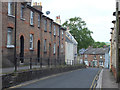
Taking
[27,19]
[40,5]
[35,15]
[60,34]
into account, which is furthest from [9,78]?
[60,34]

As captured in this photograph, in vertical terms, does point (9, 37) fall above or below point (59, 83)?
above

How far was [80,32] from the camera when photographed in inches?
2675

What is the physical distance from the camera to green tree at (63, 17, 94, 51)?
223 ft

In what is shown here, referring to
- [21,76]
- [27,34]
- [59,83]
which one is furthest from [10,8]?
[59,83]

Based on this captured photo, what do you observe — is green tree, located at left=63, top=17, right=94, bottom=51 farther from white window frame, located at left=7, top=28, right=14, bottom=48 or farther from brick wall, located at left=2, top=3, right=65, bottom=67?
white window frame, located at left=7, top=28, right=14, bottom=48

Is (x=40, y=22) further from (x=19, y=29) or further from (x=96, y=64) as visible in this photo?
(x=96, y=64)

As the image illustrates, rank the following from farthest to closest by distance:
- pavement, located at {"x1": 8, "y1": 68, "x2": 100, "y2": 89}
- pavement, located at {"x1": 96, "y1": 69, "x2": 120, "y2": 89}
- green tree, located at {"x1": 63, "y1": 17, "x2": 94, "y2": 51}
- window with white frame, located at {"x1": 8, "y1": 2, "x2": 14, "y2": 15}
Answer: green tree, located at {"x1": 63, "y1": 17, "x2": 94, "y2": 51} → window with white frame, located at {"x1": 8, "y1": 2, "x2": 14, "y2": 15} → pavement, located at {"x1": 96, "y1": 69, "x2": 120, "y2": 89} → pavement, located at {"x1": 8, "y1": 68, "x2": 100, "y2": 89}

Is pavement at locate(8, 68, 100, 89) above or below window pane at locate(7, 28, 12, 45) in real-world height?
below

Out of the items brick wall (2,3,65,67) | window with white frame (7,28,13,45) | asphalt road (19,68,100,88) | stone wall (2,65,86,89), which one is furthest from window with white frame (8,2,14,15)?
asphalt road (19,68,100,88)

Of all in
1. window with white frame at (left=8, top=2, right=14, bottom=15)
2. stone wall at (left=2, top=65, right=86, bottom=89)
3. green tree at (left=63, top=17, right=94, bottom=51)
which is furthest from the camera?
green tree at (left=63, top=17, right=94, bottom=51)

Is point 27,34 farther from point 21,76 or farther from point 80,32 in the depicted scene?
point 80,32

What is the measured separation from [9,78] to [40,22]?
17.7 m

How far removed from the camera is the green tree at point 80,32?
2680 inches

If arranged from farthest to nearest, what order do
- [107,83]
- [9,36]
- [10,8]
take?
[10,8]
[9,36]
[107,83]
